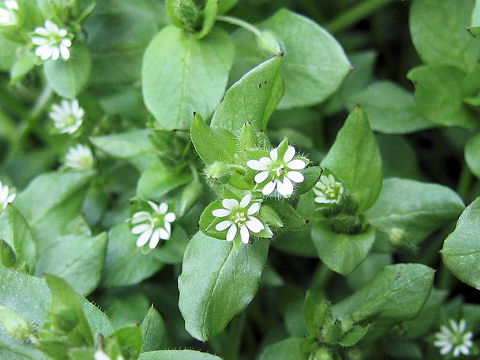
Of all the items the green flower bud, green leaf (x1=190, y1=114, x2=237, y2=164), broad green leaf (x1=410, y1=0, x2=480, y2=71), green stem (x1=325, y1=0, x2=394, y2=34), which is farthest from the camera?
green stem (x1=325, y1=0, x2=394, y2=34)

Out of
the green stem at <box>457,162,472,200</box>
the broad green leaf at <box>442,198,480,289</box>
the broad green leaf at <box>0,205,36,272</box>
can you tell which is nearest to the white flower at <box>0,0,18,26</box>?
the broad green leaf at <box>0,205,36,272</box>

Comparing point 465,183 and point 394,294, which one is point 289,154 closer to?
point 394,294

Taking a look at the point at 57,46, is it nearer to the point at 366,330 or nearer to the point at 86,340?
the point at 86,340

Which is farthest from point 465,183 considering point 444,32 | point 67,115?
point 67,115

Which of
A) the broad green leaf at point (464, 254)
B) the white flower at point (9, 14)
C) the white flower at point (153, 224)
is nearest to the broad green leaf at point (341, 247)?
the broad green leaf at point (464, 254)

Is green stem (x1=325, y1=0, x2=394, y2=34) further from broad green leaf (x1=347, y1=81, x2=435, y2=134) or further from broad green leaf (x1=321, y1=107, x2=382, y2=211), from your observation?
broad green leaf (x1=321, y1=107, x2=382, y2=211)

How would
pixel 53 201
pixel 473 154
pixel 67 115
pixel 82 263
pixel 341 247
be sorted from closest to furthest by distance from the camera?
pixel 341 247, pixel 82 263, pixel 473 154, pixel 53 201, pixel 67 115

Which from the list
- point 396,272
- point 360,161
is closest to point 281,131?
point 360,161
